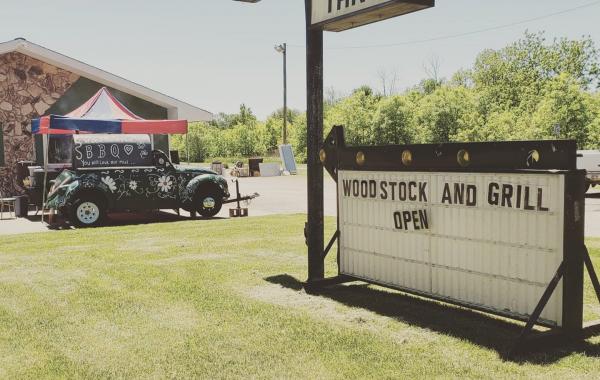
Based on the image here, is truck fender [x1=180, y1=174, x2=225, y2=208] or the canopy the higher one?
the canopy

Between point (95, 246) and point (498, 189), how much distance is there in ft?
23.9

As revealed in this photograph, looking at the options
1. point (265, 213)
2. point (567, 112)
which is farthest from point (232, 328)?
point (567, 112)

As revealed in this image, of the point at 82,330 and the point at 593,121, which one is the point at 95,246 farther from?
the point at 593,121

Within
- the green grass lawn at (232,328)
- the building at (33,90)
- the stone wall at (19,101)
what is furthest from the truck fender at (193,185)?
the green grass lawn at (232,328)

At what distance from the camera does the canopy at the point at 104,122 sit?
48.0 feet

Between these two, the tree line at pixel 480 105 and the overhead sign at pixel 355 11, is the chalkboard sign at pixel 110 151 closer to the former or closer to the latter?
the overhead sign at pixel 355 11

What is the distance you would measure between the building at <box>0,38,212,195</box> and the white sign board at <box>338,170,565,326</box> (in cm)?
1484

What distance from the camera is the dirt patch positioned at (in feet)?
16.7

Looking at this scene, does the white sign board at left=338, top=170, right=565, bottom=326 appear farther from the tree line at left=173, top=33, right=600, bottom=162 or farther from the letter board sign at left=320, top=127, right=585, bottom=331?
the tree line at left=173, top=33, right=600, bottom=162

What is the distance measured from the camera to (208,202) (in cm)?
1557

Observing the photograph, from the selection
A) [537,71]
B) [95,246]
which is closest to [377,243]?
[95,246]

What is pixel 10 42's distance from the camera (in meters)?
18.2

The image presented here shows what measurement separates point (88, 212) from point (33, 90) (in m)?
6.91

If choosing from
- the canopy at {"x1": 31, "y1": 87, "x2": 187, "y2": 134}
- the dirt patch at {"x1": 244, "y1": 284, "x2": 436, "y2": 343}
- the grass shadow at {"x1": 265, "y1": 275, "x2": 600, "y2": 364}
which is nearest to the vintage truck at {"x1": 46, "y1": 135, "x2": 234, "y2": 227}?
the canopy at {"x1": 31, "y1": 87, "x2": 187, "y2": 134}
